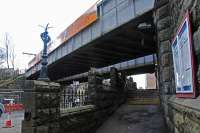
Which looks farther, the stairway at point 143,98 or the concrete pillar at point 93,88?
the stairway at point 143,98

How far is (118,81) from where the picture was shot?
19.6 m

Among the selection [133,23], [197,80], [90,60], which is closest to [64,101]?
[197,80]

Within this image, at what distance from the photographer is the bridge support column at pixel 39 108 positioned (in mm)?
8469

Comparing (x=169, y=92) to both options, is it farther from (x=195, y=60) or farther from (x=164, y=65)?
(x=195, y=60)

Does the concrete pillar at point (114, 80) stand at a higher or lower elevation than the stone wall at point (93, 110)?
higher

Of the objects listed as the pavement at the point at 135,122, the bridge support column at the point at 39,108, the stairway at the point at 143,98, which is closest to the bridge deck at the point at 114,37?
the stairway at the point at 143,98

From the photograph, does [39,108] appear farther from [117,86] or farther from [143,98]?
[143,98]

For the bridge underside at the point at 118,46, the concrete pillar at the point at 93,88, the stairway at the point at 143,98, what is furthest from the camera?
the bridge underside at the point at 118,46

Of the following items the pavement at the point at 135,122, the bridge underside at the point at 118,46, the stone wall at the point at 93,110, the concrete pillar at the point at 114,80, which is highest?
the bridge underside at the point at 118,46

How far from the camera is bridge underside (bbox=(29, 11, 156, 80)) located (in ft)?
68.6

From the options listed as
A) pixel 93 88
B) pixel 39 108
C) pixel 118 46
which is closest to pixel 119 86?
pixel 93 88

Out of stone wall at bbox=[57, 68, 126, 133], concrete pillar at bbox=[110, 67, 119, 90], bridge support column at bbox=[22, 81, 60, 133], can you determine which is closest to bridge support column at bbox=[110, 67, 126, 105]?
concrete pillar at bbox=[110, 67, 119, 90]

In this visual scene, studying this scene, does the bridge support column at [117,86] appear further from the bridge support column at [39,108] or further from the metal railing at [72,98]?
the bridge support column at [39,108]

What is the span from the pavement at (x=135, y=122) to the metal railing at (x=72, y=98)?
1476mm
